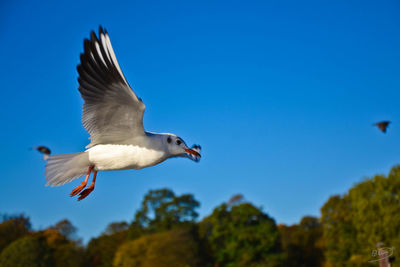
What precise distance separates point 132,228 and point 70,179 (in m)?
42.0

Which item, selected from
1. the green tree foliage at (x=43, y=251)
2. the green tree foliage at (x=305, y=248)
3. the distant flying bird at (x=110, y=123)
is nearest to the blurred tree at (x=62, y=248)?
the green tree foliage at (x=43, y=251)

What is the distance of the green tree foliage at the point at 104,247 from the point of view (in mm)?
44688

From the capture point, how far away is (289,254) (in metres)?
48.6

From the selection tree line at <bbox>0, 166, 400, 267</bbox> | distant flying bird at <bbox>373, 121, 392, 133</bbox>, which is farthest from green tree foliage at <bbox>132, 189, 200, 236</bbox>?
distant flying bird at <bbox>373, 121, 392, 133</bbox>

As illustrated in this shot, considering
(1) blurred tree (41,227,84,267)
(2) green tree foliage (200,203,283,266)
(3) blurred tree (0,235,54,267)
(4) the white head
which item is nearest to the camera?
(4) the white head

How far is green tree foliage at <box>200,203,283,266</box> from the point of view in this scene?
44.0 m

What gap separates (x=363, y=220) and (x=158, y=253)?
16932mm

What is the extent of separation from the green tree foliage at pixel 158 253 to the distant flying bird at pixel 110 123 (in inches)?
1295

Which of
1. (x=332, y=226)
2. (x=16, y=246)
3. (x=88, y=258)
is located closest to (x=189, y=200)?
(x=88, y=258)

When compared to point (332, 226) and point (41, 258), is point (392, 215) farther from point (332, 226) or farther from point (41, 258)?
point (41, 258)

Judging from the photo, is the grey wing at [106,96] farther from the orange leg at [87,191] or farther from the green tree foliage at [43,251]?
the green tree foliage at [43,251]

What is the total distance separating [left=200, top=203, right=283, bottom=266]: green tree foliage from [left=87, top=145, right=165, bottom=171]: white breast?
3994 centimetres

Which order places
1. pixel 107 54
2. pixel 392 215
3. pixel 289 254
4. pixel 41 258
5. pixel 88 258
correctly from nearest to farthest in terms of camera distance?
pixel 107 54, pixel 392 215, pixel 41 258, pixel 88 258, pixel 289 254

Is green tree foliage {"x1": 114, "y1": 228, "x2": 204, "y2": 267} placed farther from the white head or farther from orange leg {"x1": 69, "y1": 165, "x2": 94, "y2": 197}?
the white head
